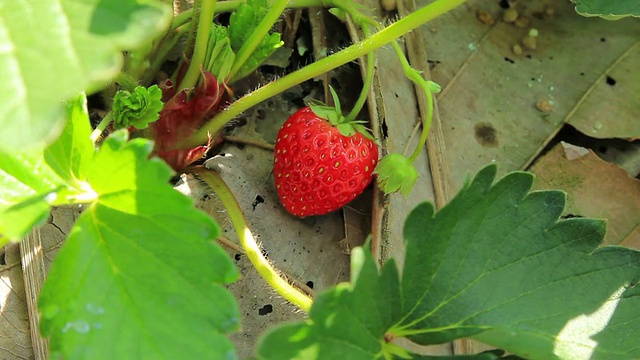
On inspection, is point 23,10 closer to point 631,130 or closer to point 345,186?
point 345,186

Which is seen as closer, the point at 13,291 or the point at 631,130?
the point at 13,291

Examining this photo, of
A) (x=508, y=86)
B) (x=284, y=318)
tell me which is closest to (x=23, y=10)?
(x=284, y=318)

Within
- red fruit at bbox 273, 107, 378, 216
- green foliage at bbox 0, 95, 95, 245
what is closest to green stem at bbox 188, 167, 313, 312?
red fruit at bbox 273, 107, 378, 216

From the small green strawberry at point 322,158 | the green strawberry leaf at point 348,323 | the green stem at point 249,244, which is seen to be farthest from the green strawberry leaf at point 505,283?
the small green strawberry at point 322,158

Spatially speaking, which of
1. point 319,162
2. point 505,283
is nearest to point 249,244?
point 319,162

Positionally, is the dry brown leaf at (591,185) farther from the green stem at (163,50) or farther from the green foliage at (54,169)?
the green foliage at (54,169)

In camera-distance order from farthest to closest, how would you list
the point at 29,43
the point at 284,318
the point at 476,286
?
1. the point at 284,318
2. the point at 476,286
3. the point at 29,43
